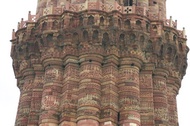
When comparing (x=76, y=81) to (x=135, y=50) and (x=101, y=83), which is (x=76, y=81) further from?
(x=135, y=50)

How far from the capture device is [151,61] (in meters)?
29.6

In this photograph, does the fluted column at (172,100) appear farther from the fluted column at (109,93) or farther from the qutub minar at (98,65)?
the fluted column at (109,93)

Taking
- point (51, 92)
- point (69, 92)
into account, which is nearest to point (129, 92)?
point (69, 92)

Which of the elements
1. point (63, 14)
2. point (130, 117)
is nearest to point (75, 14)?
point (63, 14)

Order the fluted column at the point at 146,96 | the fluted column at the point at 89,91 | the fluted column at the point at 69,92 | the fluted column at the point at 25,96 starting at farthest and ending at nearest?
1. the fluted column at the point at 25,96
2. the fluted column at the point at 146,96
3. the fluted column at the point at 69,92
4. the fluted column at the point at 89,91

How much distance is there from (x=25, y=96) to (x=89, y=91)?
452cm

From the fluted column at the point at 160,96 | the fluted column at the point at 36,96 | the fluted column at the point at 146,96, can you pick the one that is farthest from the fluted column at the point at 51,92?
the fluted column at the point at 160,96

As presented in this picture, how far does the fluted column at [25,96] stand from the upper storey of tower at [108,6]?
3501 mm

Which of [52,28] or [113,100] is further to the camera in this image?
[52,28]

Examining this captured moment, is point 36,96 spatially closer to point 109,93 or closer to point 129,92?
point 109,93

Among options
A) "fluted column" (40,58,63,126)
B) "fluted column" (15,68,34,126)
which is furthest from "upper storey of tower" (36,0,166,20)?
"fluted column" (15,68,34,126)

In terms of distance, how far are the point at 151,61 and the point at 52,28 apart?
575 centimetres

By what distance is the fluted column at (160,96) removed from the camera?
2850cm

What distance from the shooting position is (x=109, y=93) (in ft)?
89.2
